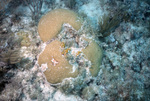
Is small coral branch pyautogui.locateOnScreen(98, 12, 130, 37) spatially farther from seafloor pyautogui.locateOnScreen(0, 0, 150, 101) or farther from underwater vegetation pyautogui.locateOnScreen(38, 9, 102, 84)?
underwater vegetation pyautogui.locateOnScreen(38, 9, 102, 84)

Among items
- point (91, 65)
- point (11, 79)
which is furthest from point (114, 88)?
point (11, 79)

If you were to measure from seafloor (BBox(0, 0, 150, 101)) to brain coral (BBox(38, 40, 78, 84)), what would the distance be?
0.60 feet

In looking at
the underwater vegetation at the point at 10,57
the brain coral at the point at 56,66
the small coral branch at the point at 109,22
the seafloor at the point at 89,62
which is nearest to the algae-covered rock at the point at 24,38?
the seafloor at the point at 89,62

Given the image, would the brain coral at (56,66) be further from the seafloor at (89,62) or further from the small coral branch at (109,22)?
the small coral branch at (109,22)

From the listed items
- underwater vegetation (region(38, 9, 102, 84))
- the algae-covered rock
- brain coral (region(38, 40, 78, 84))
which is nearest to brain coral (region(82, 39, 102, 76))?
underwater vegetation (region(38, 9, 102, 84))

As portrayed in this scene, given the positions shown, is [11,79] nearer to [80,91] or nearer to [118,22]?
[80,91]

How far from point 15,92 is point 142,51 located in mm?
4432

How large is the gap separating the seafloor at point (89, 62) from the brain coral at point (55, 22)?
24cm

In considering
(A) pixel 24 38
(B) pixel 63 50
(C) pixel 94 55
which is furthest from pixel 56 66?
(A) pixel 24 38

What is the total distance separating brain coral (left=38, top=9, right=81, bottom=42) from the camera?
309cm

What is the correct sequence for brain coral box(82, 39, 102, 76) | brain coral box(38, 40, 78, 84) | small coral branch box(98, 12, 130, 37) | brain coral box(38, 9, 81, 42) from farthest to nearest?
small coral branch box(98, 12, 130, 37), brain coral box(38, 9, 81, 42), brain coral box(82, 39, 102, 76), brain coral box(38, 40, 78, 84)

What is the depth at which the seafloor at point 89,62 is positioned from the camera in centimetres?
280

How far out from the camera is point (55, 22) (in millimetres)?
3154

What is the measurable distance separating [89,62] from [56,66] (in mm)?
1008
